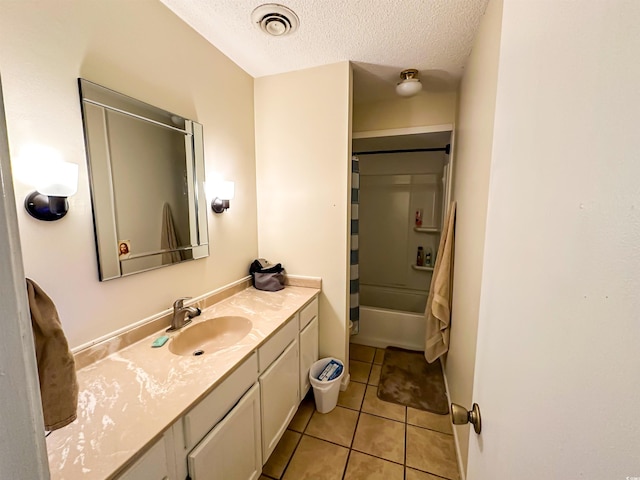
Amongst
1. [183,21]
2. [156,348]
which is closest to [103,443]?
[156,348]

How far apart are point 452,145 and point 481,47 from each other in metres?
0.98

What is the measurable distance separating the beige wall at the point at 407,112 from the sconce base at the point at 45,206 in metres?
2.33

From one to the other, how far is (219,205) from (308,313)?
3.17 feet

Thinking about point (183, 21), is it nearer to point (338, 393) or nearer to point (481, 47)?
point (481, 47)

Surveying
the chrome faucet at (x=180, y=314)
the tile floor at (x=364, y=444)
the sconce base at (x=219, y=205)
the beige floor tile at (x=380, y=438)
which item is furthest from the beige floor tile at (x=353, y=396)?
the sconce base at (x=219, y=205)

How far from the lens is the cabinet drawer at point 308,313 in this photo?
5.77 feet

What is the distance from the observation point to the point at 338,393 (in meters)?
1.98

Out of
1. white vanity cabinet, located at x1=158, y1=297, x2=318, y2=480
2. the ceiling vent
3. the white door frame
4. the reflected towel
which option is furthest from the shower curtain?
the white door frame

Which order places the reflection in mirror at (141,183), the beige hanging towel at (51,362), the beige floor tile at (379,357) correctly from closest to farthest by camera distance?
the beige hanging towel at (51,362)
the reflection in mirror at (141,183)
the beige floor tile at (379,357)

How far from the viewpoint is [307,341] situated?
1844 mm

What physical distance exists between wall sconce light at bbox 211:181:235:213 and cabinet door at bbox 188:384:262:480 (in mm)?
1095

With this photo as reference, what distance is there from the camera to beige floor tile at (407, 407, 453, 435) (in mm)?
1747

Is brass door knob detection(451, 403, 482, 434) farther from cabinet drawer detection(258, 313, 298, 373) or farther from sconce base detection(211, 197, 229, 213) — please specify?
sconce base detection(211, 197, 229, 213)

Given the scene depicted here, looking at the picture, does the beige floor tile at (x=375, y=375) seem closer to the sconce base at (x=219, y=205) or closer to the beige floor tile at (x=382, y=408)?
the beige floor tile at (x=382, y=408)
